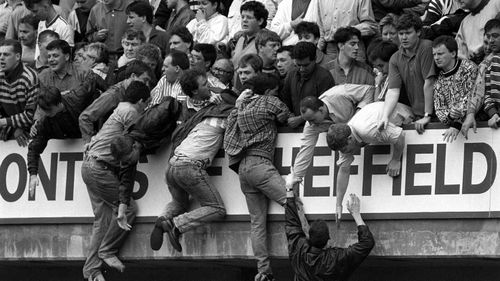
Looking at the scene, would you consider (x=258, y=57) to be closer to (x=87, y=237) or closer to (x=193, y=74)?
(x=193, y=74)

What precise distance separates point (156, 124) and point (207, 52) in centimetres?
123

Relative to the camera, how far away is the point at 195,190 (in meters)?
17.8

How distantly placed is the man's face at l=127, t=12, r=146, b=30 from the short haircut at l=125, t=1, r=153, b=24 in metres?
0.04

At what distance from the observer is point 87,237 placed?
62.1 feet

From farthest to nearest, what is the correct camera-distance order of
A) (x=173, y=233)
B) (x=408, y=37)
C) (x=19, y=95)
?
(x=19, y=95) → (x=173, y=233) → (x=408, y=37)

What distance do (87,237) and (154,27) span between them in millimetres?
2872

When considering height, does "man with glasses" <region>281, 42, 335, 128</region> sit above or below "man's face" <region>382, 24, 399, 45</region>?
below

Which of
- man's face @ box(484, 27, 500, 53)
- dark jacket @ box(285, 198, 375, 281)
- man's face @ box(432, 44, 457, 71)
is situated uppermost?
man's face @ box(484, 27, 500, 53)

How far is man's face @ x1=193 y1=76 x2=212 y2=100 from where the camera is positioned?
17.6 m

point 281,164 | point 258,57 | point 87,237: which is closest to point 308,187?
point 281,164

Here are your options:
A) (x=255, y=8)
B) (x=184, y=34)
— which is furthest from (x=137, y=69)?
(x=255, y=8)

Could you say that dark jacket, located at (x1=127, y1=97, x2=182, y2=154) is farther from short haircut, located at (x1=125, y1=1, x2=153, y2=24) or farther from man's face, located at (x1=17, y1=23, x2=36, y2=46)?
man's face, located at (x1=17, y1=23, x2=36, y2=46)

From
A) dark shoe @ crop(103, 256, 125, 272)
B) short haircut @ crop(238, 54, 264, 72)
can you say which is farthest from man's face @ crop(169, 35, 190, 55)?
dark shoe @ crop(103, 256, 125, 272)

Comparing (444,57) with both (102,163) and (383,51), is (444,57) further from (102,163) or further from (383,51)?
(102,163)
